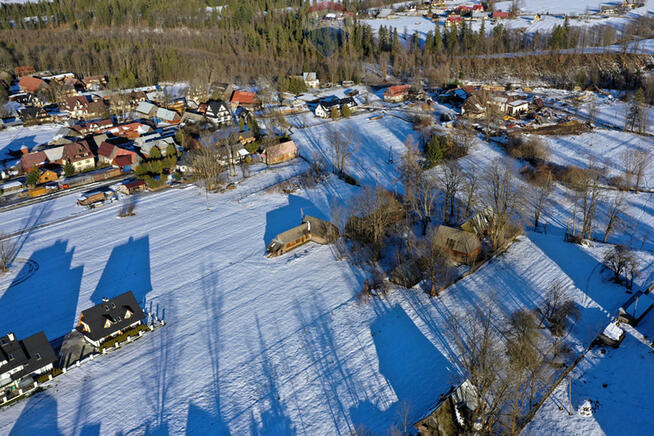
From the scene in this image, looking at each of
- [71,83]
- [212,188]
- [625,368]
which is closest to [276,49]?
[71,83]

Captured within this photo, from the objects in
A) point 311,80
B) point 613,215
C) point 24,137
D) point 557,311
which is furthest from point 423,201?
point 24,137

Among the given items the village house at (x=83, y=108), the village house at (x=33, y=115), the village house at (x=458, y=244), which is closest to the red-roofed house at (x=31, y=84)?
the village house at (x=33, y=115)

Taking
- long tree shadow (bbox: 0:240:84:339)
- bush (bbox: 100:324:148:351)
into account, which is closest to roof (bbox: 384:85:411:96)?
long tree shadow (bbox: 0:240:84:339)

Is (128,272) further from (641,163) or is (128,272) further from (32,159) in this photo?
(641,163)

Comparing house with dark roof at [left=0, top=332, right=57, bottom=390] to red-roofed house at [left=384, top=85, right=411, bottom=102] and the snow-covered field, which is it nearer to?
the snow-covered field

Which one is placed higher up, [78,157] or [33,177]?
[78,157]

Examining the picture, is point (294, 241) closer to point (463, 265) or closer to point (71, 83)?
point (463, 265)

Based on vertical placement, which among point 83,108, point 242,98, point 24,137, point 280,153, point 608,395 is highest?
point 83,108
